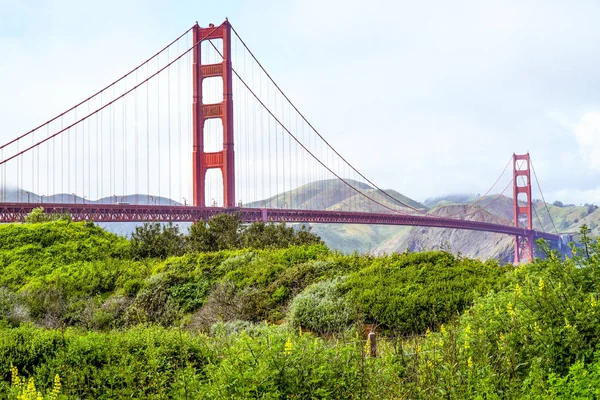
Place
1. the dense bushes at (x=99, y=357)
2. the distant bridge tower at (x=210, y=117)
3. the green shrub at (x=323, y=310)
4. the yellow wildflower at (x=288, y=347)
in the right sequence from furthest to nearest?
1. the distant bridge tower at (x=210, y=117)
2. the green shrub at (x=323, y=310)
3. the dense bushes at (x=99, y=357)
4. the yellow wildflower at (x=288, y=347)

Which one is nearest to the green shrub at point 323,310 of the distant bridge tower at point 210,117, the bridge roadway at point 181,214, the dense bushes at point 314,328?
the dense bushes at point 314,328

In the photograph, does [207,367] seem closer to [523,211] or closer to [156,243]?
[156,243]

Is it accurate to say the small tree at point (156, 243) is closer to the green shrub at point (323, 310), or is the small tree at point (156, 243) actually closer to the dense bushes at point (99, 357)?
the green shrub at point (323, 310)

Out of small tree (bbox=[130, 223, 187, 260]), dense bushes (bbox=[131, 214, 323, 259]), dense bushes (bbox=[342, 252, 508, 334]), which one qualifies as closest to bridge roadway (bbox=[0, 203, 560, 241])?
dense bushes (bbox=[131, 214, 323, 259])

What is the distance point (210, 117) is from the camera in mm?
49094

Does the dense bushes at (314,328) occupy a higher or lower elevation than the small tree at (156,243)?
lower

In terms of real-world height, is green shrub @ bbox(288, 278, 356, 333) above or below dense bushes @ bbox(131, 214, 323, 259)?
below

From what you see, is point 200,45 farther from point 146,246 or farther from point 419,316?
point 419,316

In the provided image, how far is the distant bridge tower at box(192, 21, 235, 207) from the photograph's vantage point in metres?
47.9

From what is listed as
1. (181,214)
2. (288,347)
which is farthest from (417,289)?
(181,214)

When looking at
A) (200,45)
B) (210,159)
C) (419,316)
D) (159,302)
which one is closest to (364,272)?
(419,316)

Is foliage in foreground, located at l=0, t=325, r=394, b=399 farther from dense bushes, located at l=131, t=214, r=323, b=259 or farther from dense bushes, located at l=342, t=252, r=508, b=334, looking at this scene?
dense bushes, located at l=131, t=214, r=323, b=259

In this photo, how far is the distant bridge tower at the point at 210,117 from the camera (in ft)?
157

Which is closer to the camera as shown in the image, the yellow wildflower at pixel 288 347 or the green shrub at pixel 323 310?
the yellow wildflower at pixel 288 347
